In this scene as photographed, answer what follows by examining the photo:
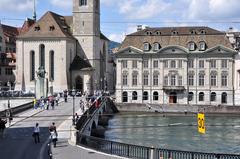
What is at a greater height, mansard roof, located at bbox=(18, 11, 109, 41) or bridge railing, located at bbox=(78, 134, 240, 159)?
mansard roof, located at bbox=(18, 11, 109, 41)

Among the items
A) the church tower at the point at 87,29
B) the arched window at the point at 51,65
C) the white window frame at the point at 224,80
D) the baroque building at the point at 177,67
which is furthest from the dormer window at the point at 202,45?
the arched window at the point at 51,65

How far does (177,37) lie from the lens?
87.9 metres

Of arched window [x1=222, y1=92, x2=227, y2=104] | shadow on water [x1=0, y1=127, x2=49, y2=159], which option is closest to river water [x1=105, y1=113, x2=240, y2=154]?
shadow on water [x1=0, y1=127, x2=49, y2=159]

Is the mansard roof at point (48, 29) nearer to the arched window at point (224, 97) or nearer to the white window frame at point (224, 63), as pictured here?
the white window frame at point (224, 63)

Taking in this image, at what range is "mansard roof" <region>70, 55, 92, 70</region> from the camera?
9025 centimetres

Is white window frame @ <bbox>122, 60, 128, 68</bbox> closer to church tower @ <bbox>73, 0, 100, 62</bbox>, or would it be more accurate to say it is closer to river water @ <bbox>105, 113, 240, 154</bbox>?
church tower @ <bbox>73, 0, 100, 62</bbox>

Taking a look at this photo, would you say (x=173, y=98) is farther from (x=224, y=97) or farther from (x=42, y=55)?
(x=42, y=55)

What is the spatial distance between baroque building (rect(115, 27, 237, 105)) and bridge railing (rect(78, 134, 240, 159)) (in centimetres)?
5725

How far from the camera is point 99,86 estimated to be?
96.2 m

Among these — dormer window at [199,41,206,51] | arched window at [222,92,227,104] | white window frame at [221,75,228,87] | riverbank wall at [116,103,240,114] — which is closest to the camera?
riverbank wall at [116,103,240,114]

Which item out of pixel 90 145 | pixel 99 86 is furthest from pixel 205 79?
pixel 90 145

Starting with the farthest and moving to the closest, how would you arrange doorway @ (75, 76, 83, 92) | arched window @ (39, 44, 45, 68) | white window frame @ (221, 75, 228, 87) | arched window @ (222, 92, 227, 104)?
doorway @ (75, 76, 83, 92) < arched window @ (39, 44, 45, 68) < white window frame @ (221, 75, 228, 87) < arched window @ (222, 92, 227, 104)

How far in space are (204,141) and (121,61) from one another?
4244 centimetres

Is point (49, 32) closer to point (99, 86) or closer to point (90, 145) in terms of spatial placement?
point (99, 86)
